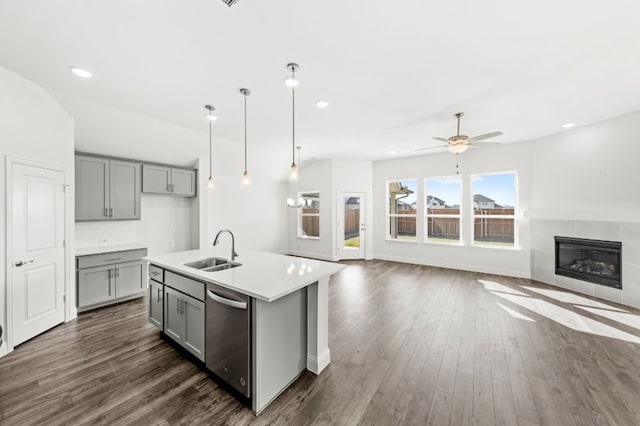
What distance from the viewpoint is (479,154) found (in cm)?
557

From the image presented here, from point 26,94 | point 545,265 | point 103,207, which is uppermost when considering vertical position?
point 26,94

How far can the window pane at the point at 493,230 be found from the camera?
5445mm

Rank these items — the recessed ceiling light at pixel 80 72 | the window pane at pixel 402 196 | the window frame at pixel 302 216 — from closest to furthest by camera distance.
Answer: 1. the recessed ceiling light at pixel 80 72
2. the window pane at pixel 402 196
3. the window frame at pixel 302 216

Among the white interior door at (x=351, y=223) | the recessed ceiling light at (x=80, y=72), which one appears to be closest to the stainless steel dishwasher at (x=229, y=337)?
the recessed ceiling light at (x=80, y=72)

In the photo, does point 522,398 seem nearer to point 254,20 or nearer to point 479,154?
point 254,20

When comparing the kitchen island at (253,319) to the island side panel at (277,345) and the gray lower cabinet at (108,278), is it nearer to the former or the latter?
the island side panel at (277,345)

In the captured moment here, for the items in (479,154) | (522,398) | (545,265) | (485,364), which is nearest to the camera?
(522,398)

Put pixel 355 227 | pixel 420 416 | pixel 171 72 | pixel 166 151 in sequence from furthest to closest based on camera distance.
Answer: pixel 355 227
pixel 166 151
pixel 171 72
pixel 420 416

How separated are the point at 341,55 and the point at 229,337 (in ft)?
8.62

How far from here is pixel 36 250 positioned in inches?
112

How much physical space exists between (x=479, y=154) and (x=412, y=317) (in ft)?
14.0

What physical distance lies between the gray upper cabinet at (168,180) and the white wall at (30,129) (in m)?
1.17

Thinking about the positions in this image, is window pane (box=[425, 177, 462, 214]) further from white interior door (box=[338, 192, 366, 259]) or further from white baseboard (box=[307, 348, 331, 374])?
white baseboard (box=[307, 348, 331, 374])

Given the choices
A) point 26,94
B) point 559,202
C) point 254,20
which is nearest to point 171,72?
point 254,20
